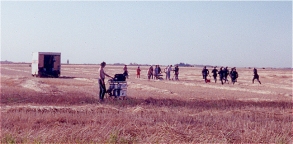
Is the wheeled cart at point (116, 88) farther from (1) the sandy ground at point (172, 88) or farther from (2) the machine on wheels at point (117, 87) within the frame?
(1) the sandy ground at point (172, 88)

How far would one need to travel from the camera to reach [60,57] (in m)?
39.6

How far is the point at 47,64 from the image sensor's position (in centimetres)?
3941

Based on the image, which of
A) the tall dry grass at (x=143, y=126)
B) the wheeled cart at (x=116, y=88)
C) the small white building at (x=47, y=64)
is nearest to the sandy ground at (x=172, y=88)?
the wheeled cart at (x=116, y=88)

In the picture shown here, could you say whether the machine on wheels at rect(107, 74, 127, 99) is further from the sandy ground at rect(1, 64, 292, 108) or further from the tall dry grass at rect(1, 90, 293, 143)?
the tall dry grass at rect(1, 90, 293, 143)

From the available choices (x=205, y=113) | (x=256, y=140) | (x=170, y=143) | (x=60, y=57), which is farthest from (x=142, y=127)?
(x=60, y=57)

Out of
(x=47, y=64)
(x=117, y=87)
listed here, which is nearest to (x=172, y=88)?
(x=117, y=87)

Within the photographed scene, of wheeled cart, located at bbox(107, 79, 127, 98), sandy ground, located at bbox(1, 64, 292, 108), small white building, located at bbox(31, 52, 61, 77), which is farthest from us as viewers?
small white building, located at bbox(31, 52, 61, 77)

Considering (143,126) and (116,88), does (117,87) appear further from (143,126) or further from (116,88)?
(143,126)

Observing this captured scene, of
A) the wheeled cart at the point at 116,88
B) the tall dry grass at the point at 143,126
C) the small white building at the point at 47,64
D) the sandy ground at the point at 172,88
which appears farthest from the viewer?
the small white building at the point at 47,64

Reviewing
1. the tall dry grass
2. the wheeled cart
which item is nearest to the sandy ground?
the wheeled cart

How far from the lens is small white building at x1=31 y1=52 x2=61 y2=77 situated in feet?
127

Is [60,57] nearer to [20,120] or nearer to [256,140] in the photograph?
[20,120]

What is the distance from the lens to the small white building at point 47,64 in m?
38.8

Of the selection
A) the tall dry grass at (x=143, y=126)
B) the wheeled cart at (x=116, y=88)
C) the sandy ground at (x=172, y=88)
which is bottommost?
the sandy ground at (x=172, y=88)
